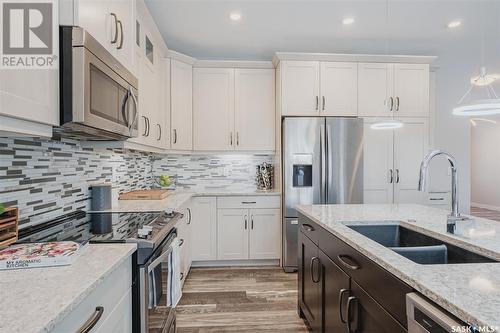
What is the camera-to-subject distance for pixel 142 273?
1374mm

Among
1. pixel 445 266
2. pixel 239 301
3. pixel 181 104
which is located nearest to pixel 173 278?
pixel 239 301

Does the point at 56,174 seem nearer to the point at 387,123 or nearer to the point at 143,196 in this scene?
the point at 143,196

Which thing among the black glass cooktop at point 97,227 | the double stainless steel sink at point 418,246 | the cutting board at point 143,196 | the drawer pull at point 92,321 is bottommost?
the drawer pull at point 92,321

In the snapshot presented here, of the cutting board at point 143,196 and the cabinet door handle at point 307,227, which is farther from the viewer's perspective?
the cutting board at point 143,196

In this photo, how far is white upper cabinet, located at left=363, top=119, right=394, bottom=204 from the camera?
148 inches

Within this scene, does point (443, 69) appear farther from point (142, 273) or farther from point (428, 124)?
point (142, 273)

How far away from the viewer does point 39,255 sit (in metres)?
1.06

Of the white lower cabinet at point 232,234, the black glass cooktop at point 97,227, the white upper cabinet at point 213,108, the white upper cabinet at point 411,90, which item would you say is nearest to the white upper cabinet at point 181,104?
the white upper cabinet at point 213,108

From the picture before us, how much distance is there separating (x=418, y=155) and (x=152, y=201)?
3213 mm

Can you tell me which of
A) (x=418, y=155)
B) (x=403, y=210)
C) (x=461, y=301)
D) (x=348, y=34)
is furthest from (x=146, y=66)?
(x=418, y=155)

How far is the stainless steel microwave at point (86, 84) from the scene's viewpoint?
4.01 ft

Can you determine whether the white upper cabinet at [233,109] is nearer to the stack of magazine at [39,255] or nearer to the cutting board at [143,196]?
the cutting board at [143,196]

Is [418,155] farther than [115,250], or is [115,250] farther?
[418,155]

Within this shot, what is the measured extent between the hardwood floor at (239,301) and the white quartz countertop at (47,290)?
1538 mm
